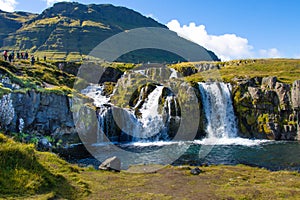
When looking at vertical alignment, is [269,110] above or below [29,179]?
above

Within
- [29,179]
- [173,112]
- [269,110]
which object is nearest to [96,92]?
[173,112]

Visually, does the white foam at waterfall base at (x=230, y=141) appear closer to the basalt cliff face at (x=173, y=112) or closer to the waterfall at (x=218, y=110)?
the waterfall at (x=218, y=110)

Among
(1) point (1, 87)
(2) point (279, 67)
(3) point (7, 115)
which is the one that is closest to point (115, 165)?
(3) point (7, 115)

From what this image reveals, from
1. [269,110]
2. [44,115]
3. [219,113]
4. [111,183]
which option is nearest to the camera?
[111,183]

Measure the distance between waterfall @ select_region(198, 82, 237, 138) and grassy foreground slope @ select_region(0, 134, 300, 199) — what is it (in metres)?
35.1

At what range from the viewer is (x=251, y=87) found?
60.5 m

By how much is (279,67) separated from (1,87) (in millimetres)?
A: 94665

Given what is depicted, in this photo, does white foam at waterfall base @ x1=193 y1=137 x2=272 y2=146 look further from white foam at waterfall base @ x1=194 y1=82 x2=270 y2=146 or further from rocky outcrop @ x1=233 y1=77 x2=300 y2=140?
rocky outcrop @ x1=233 y1=77 x2=300 y2=140

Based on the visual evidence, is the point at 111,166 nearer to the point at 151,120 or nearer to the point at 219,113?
the point at 151,120

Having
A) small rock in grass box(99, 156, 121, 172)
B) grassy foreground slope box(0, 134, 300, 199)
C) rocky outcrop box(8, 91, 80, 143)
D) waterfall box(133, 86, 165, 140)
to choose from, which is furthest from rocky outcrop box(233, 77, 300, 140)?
small rock in grass box(99, 156, 121, 172)

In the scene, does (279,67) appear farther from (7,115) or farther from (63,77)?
(7,115)

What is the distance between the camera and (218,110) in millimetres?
59594

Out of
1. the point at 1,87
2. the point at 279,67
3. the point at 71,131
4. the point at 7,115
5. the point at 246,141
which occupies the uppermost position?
the point at 279,67

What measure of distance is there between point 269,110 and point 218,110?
413 inches
